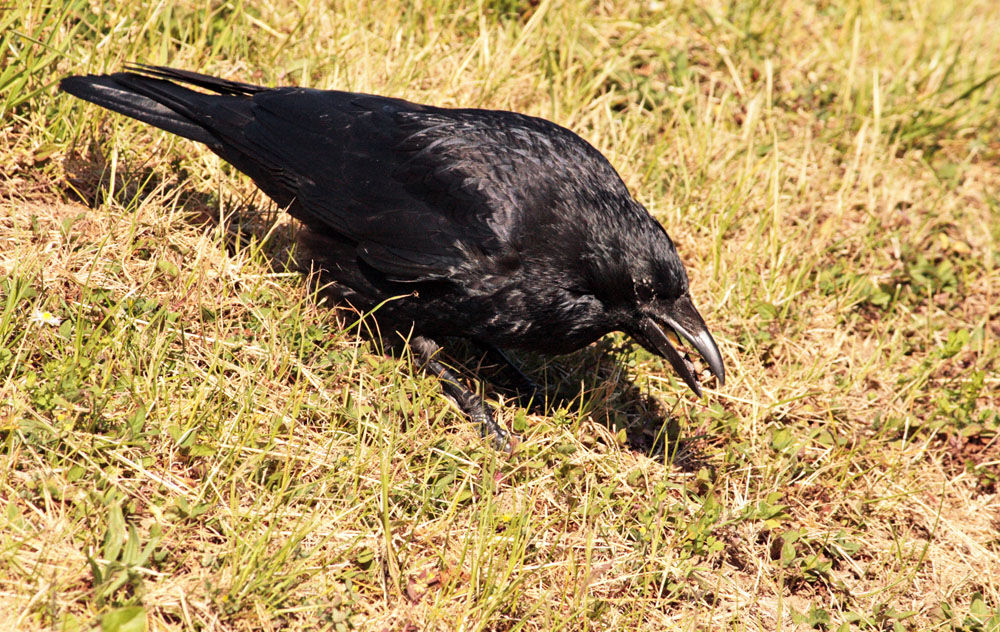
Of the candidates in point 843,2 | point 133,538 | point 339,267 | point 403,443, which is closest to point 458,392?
point 403,443

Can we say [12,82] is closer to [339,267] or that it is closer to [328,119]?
[328,119]

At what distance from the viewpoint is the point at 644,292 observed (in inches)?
146

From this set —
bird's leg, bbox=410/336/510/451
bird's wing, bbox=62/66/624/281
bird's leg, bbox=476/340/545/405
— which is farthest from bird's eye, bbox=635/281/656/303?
bird's leg, bbox=410/336/510/451

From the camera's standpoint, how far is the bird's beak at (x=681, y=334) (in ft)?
12.1

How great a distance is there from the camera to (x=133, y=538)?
8.82 ft

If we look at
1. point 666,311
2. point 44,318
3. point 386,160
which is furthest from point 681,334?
point 44,318

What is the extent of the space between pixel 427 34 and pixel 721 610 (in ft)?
12.0

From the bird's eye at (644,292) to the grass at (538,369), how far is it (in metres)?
0.54

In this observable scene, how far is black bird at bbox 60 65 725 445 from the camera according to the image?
370 cm

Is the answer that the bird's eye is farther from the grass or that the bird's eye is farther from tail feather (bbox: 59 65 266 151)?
tail feather (bbox: 59 65 266 151)

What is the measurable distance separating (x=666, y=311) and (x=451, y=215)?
3.13 feet

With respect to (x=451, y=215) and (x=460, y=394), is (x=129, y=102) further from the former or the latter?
(x=460, y=394)

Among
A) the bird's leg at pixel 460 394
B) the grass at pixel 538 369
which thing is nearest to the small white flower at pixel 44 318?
the grass at pixel 538 369

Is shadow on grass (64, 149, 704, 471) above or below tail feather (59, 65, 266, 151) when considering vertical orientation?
below
